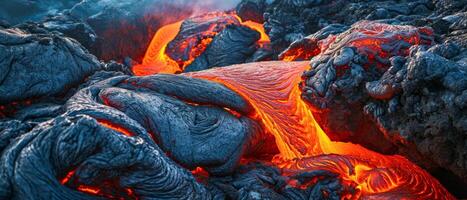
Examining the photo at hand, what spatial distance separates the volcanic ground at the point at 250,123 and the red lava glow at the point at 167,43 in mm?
3450

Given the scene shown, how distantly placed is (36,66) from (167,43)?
576 centimetres

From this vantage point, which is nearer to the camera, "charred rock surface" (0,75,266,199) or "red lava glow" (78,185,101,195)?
"charred rock surface" (0,75,266,199)

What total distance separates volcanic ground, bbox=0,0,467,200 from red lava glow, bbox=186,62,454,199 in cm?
2

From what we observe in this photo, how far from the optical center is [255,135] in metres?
5.75

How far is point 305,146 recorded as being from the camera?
6195 millimetres

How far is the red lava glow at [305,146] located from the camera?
17.4 ft

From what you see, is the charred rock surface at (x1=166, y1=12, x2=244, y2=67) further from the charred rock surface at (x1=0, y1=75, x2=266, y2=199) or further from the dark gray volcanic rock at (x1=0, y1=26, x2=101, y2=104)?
the charred rock surface at (x1=0, y1=75, x2=266, y2=199)

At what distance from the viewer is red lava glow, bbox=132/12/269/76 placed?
35.1 ft

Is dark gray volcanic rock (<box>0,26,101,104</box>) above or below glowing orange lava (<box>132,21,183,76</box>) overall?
above

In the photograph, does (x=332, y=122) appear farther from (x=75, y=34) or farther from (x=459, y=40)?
(x=75, y=34)

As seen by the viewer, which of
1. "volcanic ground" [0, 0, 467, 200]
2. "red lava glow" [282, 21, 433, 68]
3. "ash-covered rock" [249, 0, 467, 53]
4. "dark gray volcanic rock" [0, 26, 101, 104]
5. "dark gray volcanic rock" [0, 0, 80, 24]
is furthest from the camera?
"dark gray volcanic rock" [0, 0, 80, 24]

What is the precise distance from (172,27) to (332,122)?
7.52 meters

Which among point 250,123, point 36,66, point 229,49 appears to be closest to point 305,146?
point 250,123

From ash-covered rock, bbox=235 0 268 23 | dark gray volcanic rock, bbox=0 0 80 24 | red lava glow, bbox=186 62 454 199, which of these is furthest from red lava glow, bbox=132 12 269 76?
red lava glow, bbox=186 62 454 199
